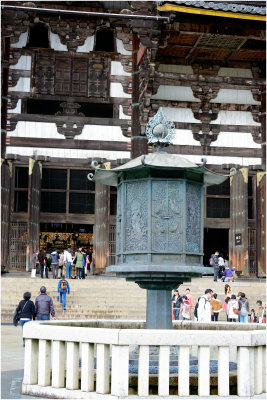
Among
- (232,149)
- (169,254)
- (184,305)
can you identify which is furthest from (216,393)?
(232,149)

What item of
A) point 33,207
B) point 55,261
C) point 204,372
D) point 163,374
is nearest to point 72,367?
point 163,374

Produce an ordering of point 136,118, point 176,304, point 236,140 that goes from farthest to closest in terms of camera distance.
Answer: point 236,140 → point 136,118 → point 176,304

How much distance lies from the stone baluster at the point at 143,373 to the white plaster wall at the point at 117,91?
20.5 m

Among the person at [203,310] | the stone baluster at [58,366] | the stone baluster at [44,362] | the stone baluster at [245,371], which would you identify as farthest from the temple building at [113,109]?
the stone baluster at [245,371]

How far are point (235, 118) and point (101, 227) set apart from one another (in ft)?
24.5

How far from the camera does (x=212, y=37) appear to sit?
25.4 metres

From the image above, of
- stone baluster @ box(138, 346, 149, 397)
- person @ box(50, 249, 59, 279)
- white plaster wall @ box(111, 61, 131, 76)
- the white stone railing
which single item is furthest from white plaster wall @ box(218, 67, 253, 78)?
stone baluster @ box(138, 346, 149, 397)

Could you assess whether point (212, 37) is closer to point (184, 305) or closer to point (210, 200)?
point (210, 200)

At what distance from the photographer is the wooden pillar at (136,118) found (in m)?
26.1

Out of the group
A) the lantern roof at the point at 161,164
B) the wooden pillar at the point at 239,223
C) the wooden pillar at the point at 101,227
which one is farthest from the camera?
the wooden pillar at the point at 239,223

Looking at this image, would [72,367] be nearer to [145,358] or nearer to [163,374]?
[145,358]

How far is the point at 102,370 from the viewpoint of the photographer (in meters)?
7.14

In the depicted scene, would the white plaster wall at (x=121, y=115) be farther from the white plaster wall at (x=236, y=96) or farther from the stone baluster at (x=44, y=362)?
the stone baluster at (x=44, y=362)

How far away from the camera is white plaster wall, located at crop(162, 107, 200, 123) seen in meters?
27.2
